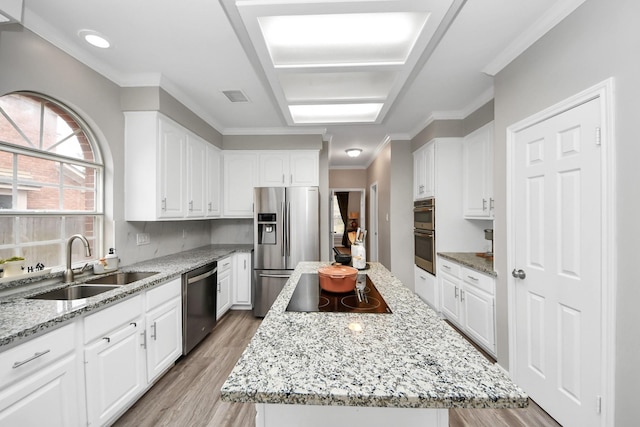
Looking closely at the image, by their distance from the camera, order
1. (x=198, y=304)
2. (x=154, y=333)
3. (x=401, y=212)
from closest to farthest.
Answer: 1. (x=154, y=333)
2. (x=198, y=304)
3. (x=401, y=212)

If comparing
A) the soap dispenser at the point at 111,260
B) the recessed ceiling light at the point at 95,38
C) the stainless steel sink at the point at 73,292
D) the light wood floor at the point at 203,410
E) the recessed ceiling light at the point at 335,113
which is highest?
the recessed ceiling light at the point at 335,113

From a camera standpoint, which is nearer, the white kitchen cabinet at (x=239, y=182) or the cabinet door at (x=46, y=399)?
the cabinet door at (x=46, y=399)

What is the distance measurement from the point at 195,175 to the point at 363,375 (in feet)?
10.2

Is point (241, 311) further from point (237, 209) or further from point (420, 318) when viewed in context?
point (420, 318)

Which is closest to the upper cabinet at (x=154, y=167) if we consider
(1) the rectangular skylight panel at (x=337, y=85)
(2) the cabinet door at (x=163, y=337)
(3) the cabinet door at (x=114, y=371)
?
(2) the cabinet door at (x=163, y=337)

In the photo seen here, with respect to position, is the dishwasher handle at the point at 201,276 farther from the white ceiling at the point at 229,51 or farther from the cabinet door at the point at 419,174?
the cabinet door at the point at 419,174

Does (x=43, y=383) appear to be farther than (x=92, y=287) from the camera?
No

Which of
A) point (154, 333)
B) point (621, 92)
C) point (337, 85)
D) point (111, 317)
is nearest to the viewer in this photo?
point (621, 92)

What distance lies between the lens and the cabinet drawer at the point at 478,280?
96.3 inches

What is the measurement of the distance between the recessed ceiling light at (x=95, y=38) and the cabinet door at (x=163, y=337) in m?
2.01

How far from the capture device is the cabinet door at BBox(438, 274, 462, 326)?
10.1ft

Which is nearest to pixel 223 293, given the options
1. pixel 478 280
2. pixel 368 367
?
pixel 478 280

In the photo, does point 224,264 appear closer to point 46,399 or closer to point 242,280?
point 242,280

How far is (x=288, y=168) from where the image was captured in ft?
13.1
